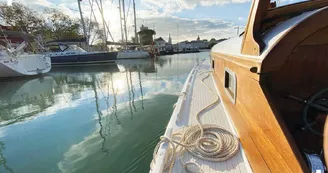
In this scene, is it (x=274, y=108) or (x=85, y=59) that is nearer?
(x=274, y=108)

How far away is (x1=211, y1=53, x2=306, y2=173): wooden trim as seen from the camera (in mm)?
1064

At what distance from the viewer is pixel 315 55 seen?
156 cm

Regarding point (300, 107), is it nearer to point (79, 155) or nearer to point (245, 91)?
point (245, 91)

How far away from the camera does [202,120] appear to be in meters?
2.55

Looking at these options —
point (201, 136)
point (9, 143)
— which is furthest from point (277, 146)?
point (9, 143)

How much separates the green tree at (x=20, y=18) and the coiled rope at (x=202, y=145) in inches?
1148

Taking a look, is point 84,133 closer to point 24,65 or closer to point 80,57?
point 24,65

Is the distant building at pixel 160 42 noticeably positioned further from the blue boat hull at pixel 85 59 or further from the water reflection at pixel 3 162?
the water reflection at pixel 3 162

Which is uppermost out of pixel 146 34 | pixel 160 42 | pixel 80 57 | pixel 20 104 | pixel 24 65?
pixel 146 34

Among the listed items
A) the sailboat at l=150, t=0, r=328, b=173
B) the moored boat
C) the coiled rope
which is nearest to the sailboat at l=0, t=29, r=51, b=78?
the moored boat

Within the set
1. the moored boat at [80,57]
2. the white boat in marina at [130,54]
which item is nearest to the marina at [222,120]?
the moored boat at [80,57]

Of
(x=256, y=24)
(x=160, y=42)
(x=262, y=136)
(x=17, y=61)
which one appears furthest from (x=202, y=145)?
(x=160, y=42)

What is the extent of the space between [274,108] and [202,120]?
144 cm

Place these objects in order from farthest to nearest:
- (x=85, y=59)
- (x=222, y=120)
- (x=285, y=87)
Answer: (x=85, y=59)
(x=222, y=120)
(x=285, y=87)
